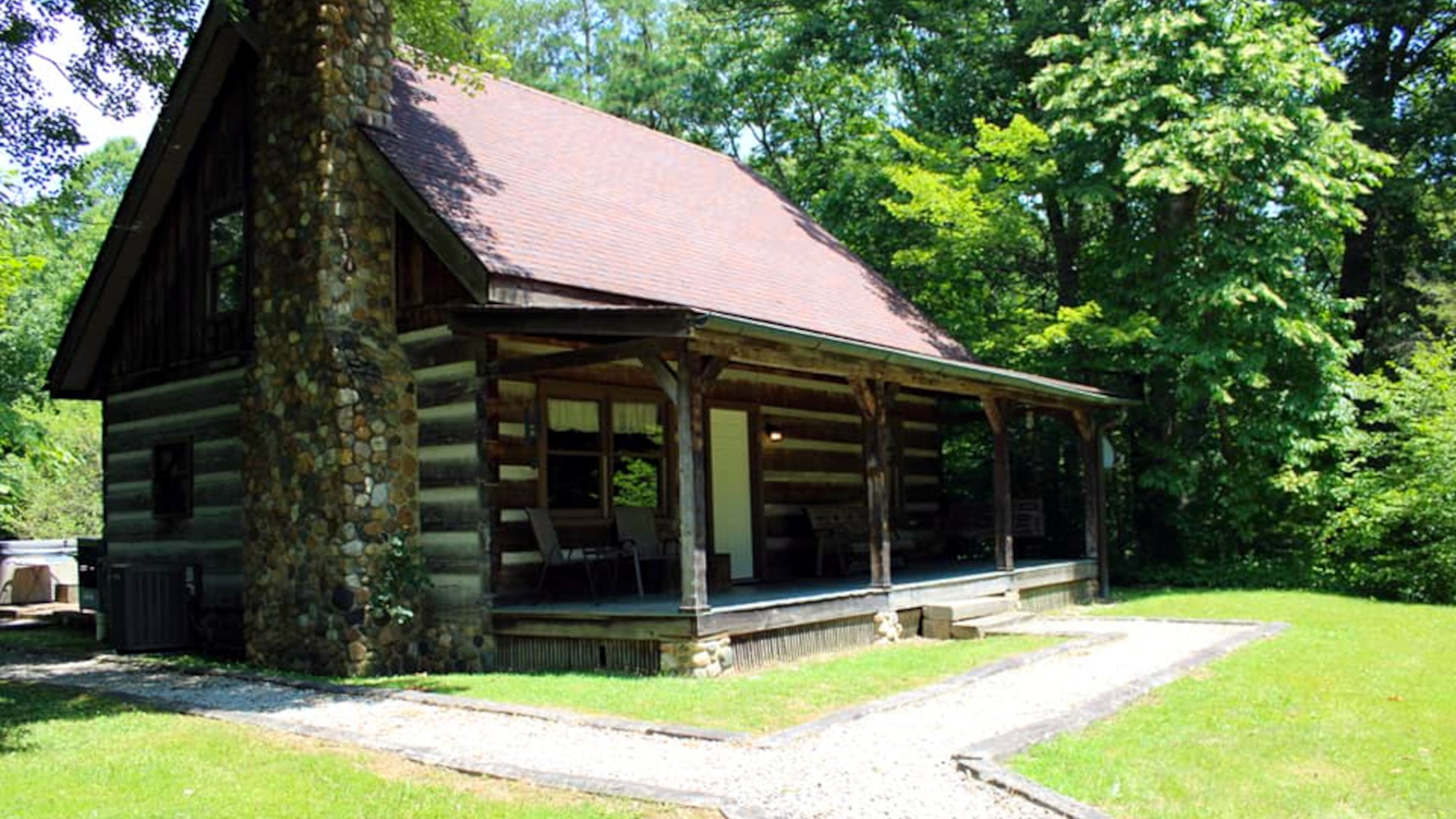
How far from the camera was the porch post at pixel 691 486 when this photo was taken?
8.97 metres

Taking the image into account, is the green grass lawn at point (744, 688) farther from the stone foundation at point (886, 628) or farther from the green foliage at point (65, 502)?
the green foliage at point (65, 502)

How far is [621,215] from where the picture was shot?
1312 centimetres

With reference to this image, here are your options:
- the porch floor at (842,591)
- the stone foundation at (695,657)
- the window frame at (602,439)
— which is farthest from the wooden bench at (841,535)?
the stone foundation at (695,657)

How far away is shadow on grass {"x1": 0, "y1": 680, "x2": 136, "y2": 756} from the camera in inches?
288

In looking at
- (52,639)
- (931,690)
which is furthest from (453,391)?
(52,639)

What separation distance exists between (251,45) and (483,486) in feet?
16.9

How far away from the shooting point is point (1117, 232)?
1828 centimetres

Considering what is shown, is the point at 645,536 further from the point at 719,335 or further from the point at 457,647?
the point at 719,335

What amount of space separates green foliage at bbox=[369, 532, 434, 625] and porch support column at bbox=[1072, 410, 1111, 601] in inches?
366

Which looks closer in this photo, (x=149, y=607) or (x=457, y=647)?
(x=457, y=647)

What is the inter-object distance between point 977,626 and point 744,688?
403cm

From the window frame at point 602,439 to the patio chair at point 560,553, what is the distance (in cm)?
34

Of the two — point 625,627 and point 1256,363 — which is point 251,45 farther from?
point 1256,363

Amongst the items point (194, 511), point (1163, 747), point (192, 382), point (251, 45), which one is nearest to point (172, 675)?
point (194, 511)
